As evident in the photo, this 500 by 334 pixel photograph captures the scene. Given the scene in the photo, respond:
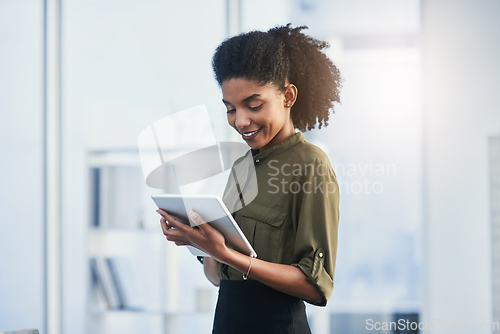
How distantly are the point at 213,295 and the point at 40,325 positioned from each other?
0.95 metres

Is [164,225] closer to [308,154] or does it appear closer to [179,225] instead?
[179,225]

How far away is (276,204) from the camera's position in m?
0.83

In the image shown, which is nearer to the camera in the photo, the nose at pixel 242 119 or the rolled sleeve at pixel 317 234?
the rolled sleeve at pixel 317 234

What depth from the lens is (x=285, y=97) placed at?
90 centimetres

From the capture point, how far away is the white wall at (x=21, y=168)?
200cm

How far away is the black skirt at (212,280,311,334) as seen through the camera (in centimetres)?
82

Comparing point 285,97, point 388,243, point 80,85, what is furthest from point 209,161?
point 80,85

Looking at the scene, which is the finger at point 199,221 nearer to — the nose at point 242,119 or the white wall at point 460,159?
the nose at point 242,119

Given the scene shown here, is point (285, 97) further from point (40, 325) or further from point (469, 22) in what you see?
point (40, 325)

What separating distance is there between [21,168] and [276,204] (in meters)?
1.73

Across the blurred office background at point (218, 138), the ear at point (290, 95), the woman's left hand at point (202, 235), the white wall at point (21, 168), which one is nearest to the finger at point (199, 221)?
the woman's left hand at point (202, 235)

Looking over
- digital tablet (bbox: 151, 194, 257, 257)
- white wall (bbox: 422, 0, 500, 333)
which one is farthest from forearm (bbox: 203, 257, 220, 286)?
white wall (bbox: 422, 0, 500, 333)

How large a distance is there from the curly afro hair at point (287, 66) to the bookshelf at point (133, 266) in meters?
1.05

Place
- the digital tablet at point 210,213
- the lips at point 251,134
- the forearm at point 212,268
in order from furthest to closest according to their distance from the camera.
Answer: the forearm at point 212,268 → the lips at point 251,134 → the digital tablet at point 210,213
